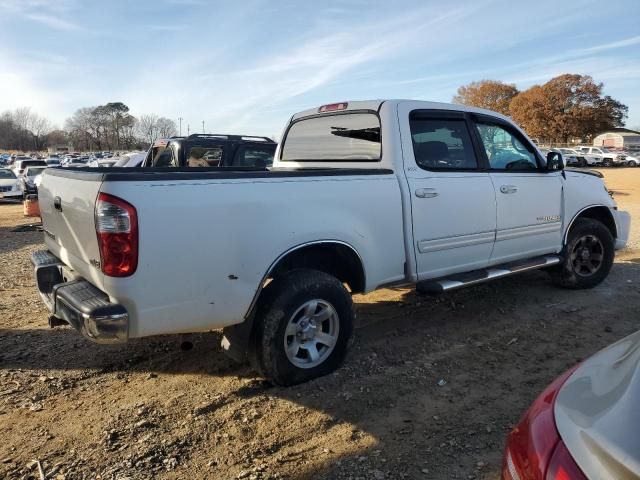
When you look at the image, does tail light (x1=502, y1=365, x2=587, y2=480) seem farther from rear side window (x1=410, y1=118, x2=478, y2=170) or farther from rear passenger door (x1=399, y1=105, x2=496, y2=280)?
rear side window (x1=410, y1=118, x2=478, y2=170)

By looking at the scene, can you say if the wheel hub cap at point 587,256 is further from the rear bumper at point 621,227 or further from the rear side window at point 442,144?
the rear side window at point 442,144

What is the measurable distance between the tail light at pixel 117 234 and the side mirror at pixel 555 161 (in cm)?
417

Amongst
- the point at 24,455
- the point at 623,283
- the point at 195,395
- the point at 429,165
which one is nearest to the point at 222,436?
the point at 195,395

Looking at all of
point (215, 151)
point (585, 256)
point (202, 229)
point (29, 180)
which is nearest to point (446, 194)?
point (202, 229)

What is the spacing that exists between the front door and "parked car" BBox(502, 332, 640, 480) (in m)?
3.27

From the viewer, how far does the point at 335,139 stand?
505cm

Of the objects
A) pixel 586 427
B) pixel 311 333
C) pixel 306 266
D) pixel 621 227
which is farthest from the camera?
pixel 621 227

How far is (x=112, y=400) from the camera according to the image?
361 cm

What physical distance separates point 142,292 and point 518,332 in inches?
133

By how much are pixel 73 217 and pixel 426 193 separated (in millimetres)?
2610

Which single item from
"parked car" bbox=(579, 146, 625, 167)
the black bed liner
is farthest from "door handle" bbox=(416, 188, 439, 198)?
"parked car" bbox=(579, 146, 625, 167)

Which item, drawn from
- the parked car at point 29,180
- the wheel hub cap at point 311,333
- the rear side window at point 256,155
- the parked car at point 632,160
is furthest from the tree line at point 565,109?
the wheel hub cap at point 311,333

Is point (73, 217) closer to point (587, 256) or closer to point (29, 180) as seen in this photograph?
point (587, 256)

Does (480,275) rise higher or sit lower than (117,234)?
lower
